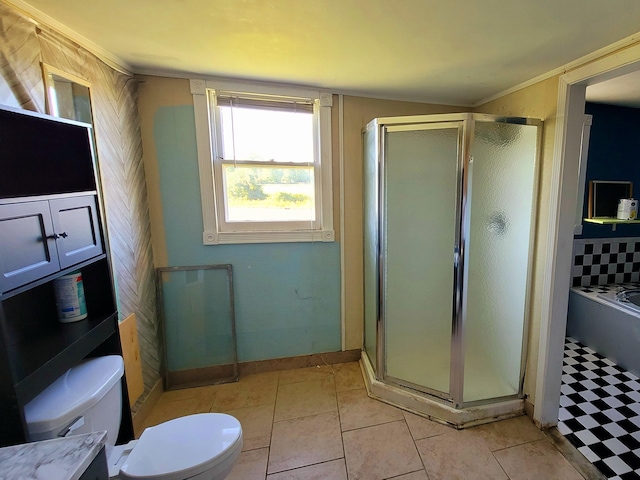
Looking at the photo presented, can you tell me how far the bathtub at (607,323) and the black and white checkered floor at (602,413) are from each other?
0.35 ft

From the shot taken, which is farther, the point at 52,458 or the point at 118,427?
the point at 118,427

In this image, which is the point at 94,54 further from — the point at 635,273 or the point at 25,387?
the point at 635,273

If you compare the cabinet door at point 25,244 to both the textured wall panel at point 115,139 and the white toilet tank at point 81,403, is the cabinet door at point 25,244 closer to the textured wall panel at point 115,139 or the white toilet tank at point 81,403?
the white toilet tank at point 81,403

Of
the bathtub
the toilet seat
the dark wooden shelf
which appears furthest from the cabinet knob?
the bathtub

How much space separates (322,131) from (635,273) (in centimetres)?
342

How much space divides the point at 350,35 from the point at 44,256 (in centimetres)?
139

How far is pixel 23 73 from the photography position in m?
1.04

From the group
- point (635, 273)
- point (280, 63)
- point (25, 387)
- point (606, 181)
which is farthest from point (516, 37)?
point (635, 273)

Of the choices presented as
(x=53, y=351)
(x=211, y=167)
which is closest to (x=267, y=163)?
(x=211, y=167)

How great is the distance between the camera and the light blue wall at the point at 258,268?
6.04 ft

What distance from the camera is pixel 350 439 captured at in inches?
63.0

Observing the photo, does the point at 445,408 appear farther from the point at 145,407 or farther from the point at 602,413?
the point at 145,407

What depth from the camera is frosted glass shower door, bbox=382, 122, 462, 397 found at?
1.76 m

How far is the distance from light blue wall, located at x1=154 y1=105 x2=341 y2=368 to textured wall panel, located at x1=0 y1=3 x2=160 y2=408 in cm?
16
